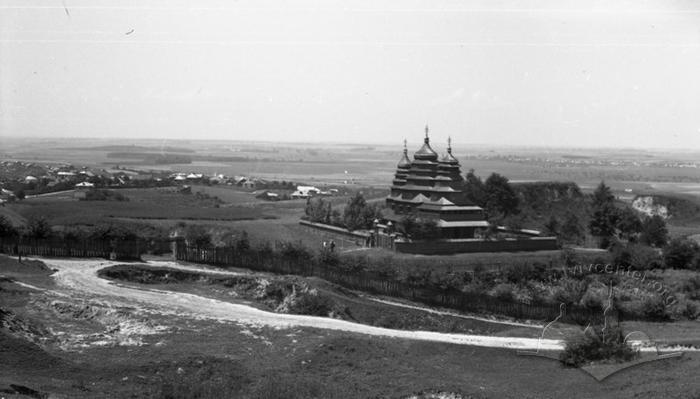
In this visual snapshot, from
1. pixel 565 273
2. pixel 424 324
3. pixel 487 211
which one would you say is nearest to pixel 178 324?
pixel 424 324

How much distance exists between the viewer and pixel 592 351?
86.4 ft

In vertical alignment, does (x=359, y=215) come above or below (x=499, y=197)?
below

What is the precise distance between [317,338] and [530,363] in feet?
22.8

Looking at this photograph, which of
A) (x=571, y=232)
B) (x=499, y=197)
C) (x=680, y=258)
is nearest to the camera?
(x=680, y=258)

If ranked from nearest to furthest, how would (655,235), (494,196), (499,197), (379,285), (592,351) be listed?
1. (592,351)
2. (379,285)
3. (655,235)
4. (494,196)
5. (499,197)

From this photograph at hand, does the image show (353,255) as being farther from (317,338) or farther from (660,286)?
(317,338)

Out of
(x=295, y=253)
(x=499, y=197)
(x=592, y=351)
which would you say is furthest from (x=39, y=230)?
(x=499, y=197)

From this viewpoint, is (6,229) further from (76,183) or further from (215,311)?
(76,183)

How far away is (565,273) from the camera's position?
4938cm

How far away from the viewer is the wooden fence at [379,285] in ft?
127

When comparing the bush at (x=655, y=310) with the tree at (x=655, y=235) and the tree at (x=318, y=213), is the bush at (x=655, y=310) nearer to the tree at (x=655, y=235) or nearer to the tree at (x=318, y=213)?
the tree at (x=655, y=235)

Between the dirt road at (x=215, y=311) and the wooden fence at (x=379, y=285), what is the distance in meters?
7.56

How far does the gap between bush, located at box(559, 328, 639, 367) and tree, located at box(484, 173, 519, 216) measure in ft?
133

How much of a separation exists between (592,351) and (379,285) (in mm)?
15114
